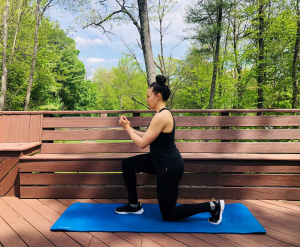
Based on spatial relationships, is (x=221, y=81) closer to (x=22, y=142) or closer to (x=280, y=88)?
(x=280, y=88)

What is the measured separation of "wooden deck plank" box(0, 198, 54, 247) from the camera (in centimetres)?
197

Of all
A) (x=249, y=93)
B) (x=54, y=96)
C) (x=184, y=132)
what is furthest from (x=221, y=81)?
(x=54, y=96)

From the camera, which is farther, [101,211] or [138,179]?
[138,179]

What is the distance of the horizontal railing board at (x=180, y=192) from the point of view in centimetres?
292

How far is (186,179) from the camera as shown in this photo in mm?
2904

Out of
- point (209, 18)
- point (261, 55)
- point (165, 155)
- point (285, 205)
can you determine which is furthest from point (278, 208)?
point (209, 18)

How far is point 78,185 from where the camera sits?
3055 mm

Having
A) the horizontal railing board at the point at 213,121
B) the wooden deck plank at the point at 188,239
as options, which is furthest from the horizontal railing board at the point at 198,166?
the wooden deck plank at the point at 188,239

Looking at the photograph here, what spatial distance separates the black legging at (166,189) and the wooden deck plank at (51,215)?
0.63 meters

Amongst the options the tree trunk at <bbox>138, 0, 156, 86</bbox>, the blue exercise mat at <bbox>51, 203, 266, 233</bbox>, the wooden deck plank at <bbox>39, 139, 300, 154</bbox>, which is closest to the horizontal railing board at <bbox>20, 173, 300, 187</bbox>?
the blue exercise mat at <bbox>51, 203, 266, 233</bbox>

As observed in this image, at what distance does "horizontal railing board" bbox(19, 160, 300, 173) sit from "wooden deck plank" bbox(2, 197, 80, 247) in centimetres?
41

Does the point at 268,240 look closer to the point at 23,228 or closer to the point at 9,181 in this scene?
the point at 23,228

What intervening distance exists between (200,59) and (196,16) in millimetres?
3644

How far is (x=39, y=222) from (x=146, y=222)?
111 cm
